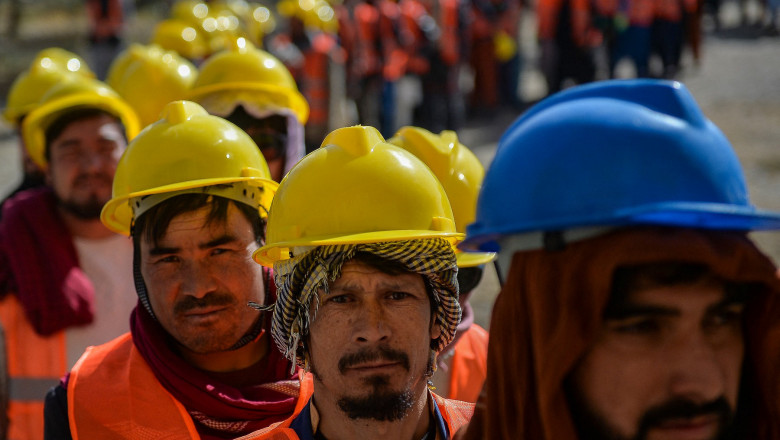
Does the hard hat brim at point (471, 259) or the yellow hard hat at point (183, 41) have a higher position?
the yellow hard hat at point (183, 41)

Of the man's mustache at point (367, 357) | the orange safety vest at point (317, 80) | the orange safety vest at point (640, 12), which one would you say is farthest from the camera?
the orange safety vest at point (640, 12)

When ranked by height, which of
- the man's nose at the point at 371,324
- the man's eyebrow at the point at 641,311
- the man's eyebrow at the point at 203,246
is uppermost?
the man's eyebrow at the point at 641,311

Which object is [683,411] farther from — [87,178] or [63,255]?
[87,178]

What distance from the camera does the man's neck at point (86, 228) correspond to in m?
5.23

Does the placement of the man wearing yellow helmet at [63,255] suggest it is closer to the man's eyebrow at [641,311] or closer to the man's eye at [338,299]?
the man's eye at [338,299]

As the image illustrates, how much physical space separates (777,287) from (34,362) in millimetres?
3648

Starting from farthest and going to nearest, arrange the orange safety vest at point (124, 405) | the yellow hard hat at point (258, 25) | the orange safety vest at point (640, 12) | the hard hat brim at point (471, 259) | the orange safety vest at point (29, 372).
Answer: the orange safety vest at point (640, 12), the yellow hard hat at point (258, 25), the orange safety vest at point (29, 372), the hard hat brim at point (471, 259), the orange safety vest at point (124, 405)


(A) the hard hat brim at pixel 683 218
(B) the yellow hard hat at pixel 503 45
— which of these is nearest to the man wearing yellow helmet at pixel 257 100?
(A) the hard hat brim at pixel 683 218

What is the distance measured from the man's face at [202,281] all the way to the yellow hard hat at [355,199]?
1.69ft

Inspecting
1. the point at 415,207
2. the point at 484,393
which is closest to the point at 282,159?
the point at 415,207

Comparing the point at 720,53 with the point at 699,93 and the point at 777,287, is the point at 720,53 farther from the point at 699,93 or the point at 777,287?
the point at 777,287

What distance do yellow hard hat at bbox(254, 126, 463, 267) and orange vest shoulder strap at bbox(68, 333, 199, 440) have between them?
0.78 metres

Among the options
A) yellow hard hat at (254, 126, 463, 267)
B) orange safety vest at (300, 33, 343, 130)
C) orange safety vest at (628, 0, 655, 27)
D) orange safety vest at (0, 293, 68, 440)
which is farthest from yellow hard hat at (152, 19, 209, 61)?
orange safety vest at (628, 0, 655, 27)

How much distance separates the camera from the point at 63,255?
16.7 ft
